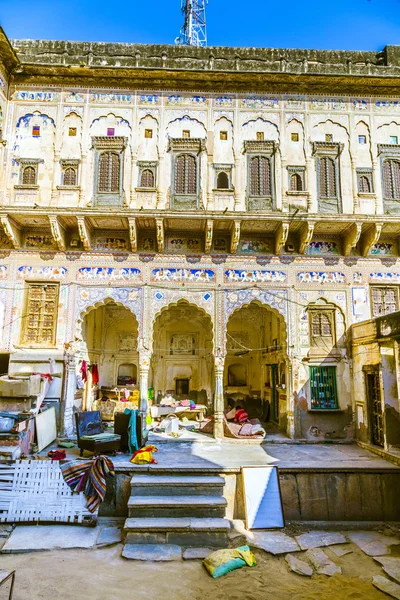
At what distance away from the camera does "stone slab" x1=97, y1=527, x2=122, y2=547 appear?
→ 7.16 meters

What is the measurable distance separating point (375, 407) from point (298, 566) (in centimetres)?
572

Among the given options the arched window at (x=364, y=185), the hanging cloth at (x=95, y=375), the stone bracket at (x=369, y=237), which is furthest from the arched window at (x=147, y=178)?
the hanging cloth at (x=95, y=375)

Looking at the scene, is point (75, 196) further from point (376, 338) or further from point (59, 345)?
point (376, 338)

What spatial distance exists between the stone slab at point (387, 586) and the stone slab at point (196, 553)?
8.43 feet

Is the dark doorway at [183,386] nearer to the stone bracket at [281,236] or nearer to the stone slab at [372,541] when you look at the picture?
the stone bracket at [281,236]

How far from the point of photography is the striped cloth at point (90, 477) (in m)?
7.98

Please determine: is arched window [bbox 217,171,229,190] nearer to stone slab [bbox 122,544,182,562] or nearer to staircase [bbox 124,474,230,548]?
staircase [bbox 124,474,230,548]

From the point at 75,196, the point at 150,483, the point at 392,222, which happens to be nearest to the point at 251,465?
the point at 150,483

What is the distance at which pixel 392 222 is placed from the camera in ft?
40.3

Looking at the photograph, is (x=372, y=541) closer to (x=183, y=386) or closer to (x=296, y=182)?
(x=296, y=182)

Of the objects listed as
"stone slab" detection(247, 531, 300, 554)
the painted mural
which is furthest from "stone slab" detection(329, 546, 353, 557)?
the painted mural

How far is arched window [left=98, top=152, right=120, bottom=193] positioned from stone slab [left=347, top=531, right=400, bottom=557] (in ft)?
35.0

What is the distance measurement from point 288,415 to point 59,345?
7107 millimetres

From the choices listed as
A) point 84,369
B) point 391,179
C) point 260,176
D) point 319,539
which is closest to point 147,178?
point 260,176
